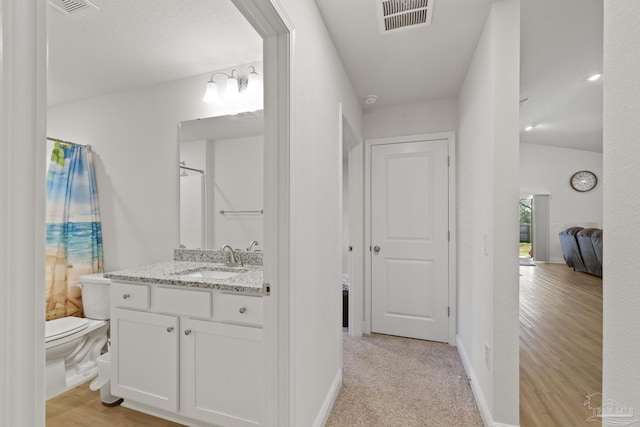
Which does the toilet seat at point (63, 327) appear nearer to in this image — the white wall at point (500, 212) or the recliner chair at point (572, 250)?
the white wall at point (500, 212)

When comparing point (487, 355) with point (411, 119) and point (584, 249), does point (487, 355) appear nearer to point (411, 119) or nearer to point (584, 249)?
point (411, 119)

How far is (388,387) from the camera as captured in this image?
214 centimetres

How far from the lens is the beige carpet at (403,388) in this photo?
180 cm

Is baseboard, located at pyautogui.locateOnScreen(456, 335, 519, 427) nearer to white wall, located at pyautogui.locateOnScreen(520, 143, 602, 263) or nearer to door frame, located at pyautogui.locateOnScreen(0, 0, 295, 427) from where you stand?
door frame, located at pyautogui.locateOnScreen(0, 0, 295, 427)

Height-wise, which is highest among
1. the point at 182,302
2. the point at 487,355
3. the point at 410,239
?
the point at 410,239

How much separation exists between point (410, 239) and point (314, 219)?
175cm

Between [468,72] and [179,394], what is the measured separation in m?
3.01

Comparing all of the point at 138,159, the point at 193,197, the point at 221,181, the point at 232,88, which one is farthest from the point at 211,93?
the point at 138,159

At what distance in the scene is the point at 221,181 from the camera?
232 cm

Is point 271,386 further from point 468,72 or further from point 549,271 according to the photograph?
point 549,271

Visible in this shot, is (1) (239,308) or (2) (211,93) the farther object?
(2) (211,93)

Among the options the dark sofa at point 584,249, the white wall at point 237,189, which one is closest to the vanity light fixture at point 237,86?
the white wall at point 237,189

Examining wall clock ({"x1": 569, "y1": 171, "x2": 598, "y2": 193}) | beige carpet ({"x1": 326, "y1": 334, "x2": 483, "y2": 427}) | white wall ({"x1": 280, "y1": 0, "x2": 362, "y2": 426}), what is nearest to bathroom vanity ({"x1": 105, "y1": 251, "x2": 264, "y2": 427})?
white wall ({"x1": 280, "y1": 0, "x2": 362, "y2": 426})

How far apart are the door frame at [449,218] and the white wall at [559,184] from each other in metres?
6.39
